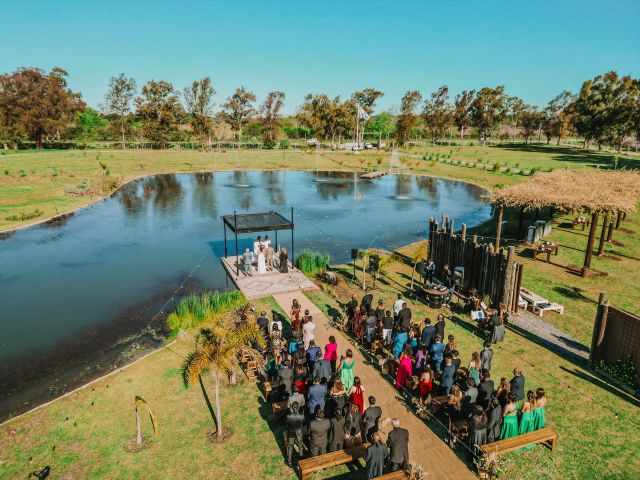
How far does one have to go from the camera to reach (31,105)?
277ft

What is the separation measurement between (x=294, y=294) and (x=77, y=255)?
1507cm

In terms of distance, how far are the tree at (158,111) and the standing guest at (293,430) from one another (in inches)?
3743

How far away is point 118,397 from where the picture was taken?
1181 centimetres

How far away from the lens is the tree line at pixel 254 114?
81.3 m

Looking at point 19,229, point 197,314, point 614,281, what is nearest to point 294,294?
point 197,314

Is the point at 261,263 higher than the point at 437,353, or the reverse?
the point at 437,353

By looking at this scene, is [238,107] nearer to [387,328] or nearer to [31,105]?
[31,105]

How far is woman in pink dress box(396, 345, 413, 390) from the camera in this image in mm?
11320

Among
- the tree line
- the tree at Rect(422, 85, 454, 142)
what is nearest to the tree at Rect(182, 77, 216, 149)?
the tree line

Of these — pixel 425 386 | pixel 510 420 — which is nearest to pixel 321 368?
pixel 425 386

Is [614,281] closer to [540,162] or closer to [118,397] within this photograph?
[118,397]

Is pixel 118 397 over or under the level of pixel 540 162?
under

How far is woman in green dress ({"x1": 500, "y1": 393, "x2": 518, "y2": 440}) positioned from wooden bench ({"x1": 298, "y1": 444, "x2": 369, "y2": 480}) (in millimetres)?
3150

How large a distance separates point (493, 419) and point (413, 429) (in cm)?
193
